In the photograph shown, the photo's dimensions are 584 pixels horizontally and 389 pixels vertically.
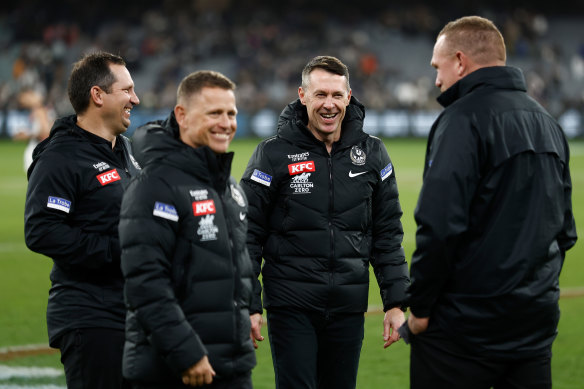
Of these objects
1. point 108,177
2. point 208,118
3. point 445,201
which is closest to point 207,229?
point 208,118

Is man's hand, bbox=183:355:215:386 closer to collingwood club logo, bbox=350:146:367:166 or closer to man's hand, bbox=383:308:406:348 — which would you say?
man's hand, bbox=383:308:406:348

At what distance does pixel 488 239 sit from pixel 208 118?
116 centimetres

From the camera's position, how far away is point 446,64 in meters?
3.52

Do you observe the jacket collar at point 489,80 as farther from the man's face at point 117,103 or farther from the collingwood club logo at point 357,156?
the man's face at point 117,103

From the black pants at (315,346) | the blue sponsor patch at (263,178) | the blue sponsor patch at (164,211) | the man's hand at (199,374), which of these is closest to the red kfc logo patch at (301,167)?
the blue sponsor patch at (263,178)

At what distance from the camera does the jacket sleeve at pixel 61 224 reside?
391 centimetres

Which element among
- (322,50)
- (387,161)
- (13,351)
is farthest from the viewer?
(322,50)

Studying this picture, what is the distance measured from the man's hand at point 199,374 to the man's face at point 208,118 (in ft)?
2.65

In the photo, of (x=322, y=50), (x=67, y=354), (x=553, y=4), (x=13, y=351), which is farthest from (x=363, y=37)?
(x=67, y=354)

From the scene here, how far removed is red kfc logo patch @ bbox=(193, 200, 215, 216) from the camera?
128 inches

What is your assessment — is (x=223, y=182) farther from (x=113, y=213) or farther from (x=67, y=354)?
(x=67, y=354)

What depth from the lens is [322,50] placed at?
36688 millimetres

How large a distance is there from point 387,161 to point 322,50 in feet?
107

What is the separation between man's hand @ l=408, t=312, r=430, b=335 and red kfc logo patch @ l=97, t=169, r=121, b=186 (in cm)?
156
